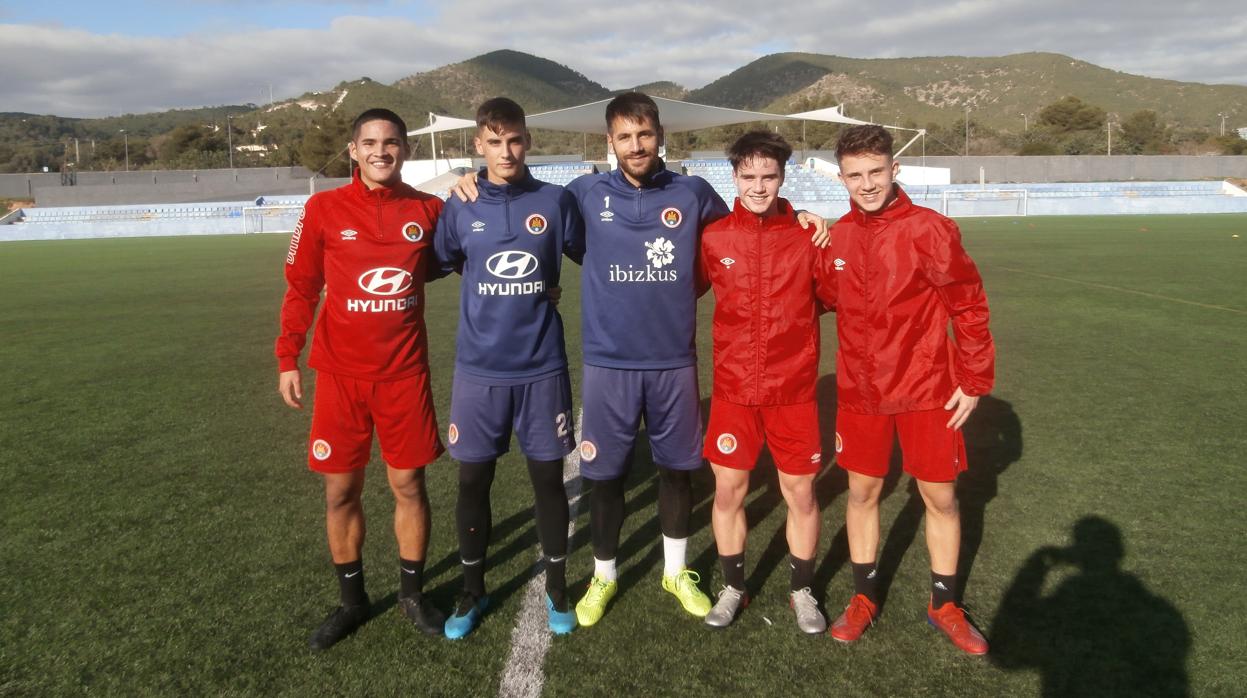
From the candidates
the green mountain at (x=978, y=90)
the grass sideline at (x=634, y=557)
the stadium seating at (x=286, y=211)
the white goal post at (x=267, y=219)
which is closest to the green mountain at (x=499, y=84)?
the green mountain at (x=978, y=90)

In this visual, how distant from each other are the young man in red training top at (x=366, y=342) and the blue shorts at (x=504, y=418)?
0.14 meters

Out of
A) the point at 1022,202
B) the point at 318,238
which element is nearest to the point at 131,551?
the point at 318,238

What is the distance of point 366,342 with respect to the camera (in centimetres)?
284

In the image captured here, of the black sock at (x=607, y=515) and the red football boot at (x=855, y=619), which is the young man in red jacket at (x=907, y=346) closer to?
the red football boot at (x=855, y=619)

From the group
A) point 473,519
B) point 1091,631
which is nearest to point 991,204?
point 1091,631

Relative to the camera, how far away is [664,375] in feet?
9.53

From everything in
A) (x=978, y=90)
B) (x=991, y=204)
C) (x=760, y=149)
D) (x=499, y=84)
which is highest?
(x=499, y=84)

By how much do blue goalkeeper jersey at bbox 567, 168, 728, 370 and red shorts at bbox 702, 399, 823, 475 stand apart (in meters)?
0.28

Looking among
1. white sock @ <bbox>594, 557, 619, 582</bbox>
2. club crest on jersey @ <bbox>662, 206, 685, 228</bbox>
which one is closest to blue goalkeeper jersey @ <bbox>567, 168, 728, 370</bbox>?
club crest on jersey @ <bbox>662, 206, 685, 228</bbox>

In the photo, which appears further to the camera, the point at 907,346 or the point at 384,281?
the point at 384,281

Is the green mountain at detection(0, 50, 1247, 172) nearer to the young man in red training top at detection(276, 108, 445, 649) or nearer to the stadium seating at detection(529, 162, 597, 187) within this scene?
the stadium seating at detection(529, 162, 597, 187)

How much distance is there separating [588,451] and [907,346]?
1.22m

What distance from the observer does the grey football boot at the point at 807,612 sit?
278cm

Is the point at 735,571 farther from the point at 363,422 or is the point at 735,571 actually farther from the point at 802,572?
the point at 363,422
